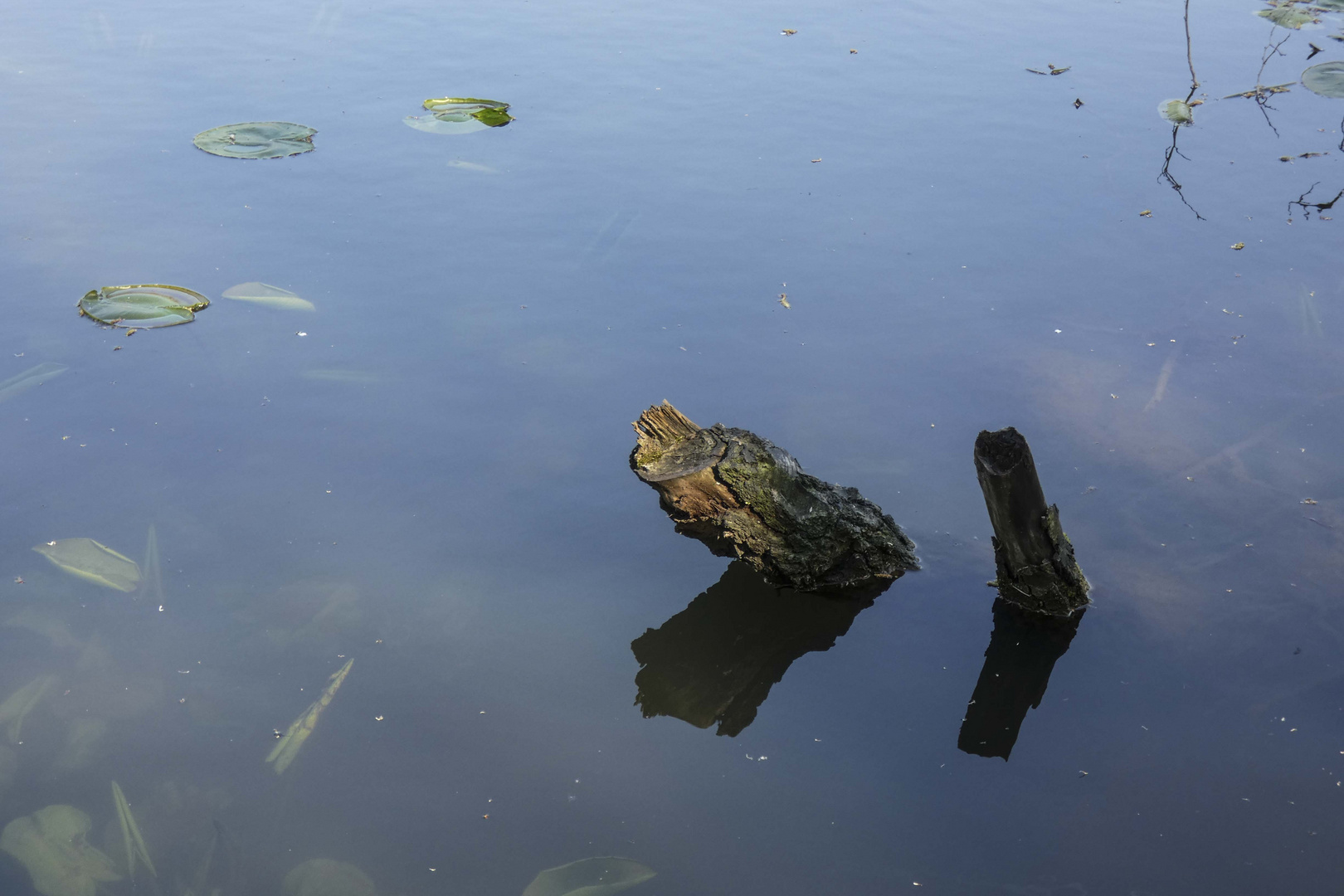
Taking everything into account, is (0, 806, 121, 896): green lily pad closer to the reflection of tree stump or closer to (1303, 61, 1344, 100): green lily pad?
the reflection of tree stump

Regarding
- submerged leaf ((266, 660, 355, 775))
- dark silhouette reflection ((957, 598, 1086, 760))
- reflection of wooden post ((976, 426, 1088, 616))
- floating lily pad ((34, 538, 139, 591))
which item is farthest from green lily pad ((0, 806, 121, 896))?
reflection of wooden post ((976, 426, 1088, 616))

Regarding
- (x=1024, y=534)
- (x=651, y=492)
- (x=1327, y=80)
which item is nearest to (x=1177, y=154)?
(x=1327, y=80)

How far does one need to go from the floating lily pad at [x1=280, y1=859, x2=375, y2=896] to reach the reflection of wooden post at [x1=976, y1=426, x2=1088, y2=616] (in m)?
2.25

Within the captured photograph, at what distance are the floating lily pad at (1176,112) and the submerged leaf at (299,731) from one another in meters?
6.92

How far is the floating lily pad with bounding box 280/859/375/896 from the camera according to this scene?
9.05 feet

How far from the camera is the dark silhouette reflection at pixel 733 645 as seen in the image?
130 inches

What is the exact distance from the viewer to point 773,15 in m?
9.52

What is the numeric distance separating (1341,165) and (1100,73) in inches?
84.2

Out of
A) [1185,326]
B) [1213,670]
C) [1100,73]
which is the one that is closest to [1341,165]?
[1100,73]

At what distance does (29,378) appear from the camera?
15.4 feet

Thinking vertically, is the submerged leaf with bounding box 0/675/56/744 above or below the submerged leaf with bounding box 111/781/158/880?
above

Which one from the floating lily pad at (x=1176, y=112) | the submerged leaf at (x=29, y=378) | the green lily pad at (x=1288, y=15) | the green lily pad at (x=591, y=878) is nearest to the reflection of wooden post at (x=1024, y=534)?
the green lily pad at (x=591, y=878)

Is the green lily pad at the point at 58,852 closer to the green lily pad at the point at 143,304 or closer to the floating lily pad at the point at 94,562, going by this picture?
the floating lily pad at the point at 94,562

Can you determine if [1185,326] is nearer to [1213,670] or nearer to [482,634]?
[1213,670]
